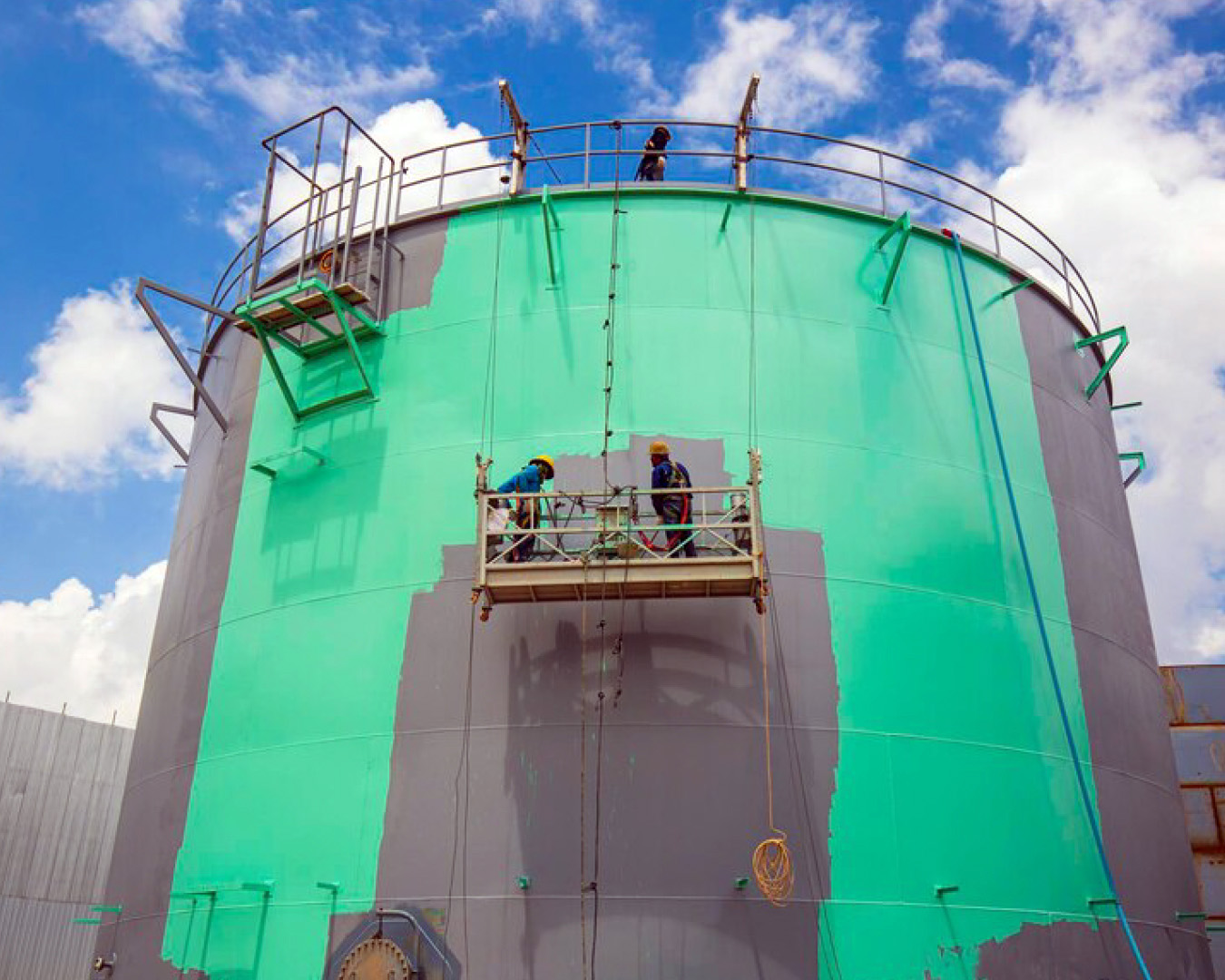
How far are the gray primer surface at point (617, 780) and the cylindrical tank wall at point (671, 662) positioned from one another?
0.10 feet

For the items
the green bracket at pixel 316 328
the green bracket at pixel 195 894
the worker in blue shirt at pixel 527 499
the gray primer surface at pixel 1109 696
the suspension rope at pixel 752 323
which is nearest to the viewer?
the worker in blue shirt at pixel 527 499

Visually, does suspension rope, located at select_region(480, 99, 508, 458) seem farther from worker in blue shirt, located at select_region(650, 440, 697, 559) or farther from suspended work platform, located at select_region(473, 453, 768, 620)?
worker in blue shirt, located at select_region(650, 440, 697, 559)

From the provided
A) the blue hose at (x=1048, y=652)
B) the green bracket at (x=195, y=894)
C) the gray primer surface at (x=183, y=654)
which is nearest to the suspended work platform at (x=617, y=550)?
the blue hose at (x=1048, y=652)

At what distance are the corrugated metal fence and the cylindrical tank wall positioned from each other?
15.2 m

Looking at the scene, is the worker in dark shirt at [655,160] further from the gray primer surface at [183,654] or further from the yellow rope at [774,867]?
the yellow rope at [774,867]

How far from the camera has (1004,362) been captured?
1479 centimetres

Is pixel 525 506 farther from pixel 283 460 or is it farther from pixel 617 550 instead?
pixel 283 460

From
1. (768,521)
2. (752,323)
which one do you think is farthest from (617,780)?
(752,323)

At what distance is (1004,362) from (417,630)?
26.6 feet

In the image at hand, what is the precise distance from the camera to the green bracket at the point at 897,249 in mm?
14023

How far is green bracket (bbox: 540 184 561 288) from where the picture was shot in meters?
13.7

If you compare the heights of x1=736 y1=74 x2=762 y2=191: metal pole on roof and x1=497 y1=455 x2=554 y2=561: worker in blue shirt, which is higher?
x1=736 y1=74 x2=762 y2=191: metal pole on roof

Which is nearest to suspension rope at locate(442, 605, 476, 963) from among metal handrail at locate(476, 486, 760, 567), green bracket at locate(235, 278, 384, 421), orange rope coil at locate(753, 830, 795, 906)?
metal handrail at locate(476, 486, 760, 567)

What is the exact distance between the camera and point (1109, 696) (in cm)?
1379
